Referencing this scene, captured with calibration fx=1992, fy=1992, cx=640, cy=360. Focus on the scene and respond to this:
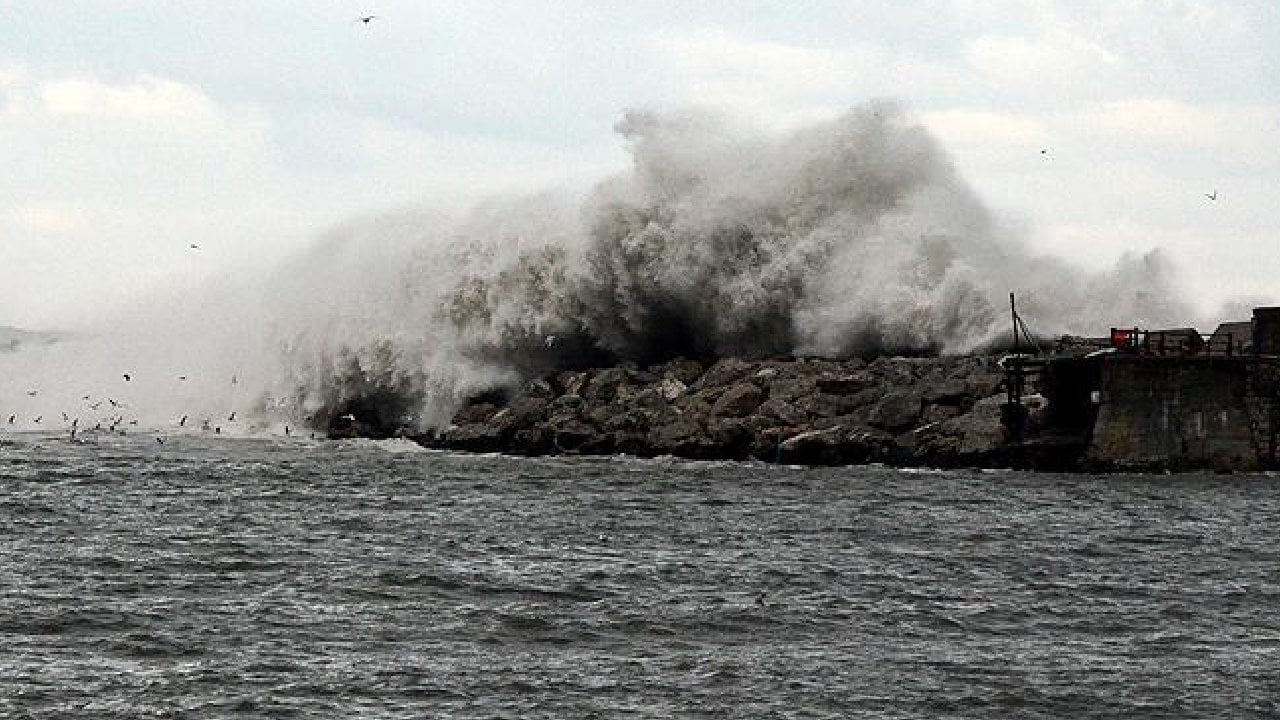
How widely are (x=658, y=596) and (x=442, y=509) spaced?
10.4 metres

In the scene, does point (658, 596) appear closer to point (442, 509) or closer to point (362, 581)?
point (362, 581)

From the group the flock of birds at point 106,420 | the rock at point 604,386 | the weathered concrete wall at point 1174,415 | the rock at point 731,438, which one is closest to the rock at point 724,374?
the rock at point 604,386

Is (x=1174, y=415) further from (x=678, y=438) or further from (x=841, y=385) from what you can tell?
(x=678, y=438)

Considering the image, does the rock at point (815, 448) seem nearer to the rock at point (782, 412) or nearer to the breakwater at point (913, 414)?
the breakwater at point (913, 414)

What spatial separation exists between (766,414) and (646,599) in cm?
2113

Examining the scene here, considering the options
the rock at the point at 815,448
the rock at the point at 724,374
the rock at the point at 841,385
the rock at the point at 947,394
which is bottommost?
the rock at the point at 815,448

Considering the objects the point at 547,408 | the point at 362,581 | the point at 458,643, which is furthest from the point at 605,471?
the point at 458,643

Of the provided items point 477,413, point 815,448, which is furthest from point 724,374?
point 477,413

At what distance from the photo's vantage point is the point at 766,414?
4212cm

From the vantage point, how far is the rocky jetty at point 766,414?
39.7m

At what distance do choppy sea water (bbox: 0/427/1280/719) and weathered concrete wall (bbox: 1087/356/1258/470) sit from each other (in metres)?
2.01

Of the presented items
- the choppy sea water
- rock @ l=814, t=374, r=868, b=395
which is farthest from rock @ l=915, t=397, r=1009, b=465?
the choppy sea water

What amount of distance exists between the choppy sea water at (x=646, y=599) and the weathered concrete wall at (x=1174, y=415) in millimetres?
2014

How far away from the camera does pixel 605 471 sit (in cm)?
3941
